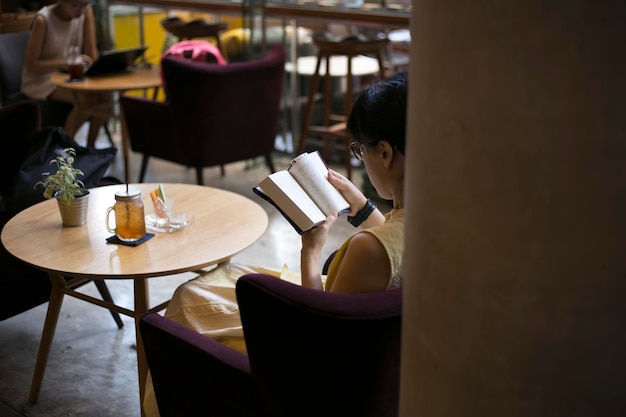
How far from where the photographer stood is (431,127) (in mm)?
1231

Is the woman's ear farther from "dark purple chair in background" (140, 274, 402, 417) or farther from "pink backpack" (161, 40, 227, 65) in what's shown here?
"pink backpack" (161, 40, 227, 65)

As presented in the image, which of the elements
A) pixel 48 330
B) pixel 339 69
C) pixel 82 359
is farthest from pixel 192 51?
pixel 48 330

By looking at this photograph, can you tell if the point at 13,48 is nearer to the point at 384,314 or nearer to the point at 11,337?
the point at 11,337

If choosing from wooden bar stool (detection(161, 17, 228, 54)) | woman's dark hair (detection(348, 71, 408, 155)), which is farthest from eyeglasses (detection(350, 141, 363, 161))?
wooden bar stool (detection(161, 17, 228, 54))

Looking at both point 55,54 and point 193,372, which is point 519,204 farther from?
point 55,54

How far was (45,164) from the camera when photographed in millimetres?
2906

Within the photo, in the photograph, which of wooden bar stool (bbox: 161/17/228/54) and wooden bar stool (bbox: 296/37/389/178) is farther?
wooden bar stool (bbox: 161/17/228/54)

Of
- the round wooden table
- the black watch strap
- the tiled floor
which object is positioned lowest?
the tiled floor

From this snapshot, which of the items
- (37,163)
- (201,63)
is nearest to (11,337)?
(37,163)

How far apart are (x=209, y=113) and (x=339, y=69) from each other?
3.88ft

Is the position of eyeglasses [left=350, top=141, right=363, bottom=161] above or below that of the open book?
above

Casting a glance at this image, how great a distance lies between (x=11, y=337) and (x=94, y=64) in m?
2.05

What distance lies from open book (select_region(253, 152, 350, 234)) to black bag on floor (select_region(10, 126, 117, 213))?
3.92 ft

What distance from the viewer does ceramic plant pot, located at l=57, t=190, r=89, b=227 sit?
2.47 meters
